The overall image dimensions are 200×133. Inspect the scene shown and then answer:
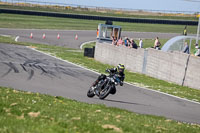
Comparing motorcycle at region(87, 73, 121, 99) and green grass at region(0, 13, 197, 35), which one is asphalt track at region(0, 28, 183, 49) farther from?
motorcycle at region(87, 73, 121, 99)

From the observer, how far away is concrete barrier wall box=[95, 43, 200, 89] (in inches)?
845

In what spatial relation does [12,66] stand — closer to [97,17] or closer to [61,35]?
[61,35]

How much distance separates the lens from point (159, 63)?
24344 millimetres

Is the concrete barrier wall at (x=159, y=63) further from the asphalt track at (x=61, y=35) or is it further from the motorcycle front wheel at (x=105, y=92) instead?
the asphalt track at (x=61, y=35)

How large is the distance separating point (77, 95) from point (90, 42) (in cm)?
3387

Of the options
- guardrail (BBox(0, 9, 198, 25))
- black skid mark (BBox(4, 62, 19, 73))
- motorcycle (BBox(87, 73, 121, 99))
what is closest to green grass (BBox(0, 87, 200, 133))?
motorcycle (BBox(87, 73, 121, 99))

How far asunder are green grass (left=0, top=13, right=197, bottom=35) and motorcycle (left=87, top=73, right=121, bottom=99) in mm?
40037

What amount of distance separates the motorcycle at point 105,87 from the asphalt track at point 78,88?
282mm

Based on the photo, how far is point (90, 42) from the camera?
4938 cm

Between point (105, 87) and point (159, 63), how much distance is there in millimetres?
10269

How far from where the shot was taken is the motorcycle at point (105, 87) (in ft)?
46.6

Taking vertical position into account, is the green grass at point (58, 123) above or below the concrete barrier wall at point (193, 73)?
above

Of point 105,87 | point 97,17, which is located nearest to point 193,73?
point 105,87

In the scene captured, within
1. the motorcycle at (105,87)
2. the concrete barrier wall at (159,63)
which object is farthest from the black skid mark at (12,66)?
the concrete barrier wall at (159,63)
